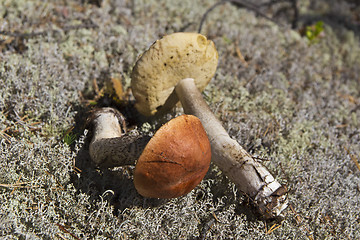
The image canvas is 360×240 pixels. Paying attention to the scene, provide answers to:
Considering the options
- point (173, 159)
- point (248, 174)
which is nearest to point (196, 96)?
point (248, 174)

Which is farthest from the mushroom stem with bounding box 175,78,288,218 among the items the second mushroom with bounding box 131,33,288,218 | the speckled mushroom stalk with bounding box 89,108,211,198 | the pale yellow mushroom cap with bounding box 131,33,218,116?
the pale yellow mushroom cap with bounding box 131,33,218,116

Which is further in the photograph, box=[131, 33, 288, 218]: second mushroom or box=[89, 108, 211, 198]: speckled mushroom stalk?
box=[131, 33, 288, 218]: second mushroom

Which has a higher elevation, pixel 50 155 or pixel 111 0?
pixel 111 0

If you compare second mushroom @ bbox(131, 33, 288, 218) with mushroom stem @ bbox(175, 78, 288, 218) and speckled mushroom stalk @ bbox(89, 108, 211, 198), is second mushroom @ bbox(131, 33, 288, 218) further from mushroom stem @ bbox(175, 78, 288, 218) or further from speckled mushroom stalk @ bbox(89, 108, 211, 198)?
speckled mushroom stalk @ bbox(89, 108, 211, 198)

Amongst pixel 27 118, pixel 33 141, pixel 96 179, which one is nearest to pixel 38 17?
pixel 27 118

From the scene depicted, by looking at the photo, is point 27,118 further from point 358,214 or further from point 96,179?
point 358,214

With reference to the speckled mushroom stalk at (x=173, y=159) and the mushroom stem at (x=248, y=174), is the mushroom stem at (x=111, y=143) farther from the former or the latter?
the mushroom stem at (x=248, y=174)

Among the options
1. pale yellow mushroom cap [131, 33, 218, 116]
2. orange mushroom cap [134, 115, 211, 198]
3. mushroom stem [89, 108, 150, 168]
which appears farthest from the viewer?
pale yellow mushroom cap [131, 33, 218, 116]
